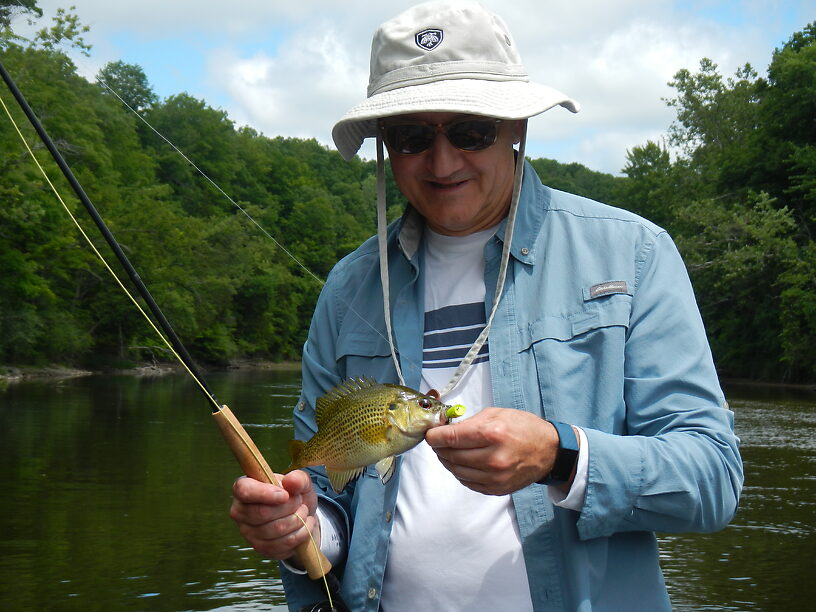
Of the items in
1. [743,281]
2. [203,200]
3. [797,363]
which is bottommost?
[797,363]

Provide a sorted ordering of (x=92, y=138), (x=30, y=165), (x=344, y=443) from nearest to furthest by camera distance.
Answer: (x=344, y=443) → (x=30, y=165) → (x=92, y=138)

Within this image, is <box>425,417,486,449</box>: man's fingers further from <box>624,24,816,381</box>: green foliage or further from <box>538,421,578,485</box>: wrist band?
<box>624,24,816,381</box>: green foliage

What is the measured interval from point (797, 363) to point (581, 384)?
1643 inches

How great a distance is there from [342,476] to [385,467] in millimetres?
164

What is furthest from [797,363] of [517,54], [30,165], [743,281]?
[517,54]

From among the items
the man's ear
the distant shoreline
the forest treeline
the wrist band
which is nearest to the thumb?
the wrist band

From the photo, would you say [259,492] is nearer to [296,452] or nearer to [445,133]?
[296,452]

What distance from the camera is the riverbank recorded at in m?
39.6

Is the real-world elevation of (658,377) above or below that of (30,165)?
below

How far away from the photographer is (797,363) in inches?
1623

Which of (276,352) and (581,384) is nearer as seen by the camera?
(581,384)

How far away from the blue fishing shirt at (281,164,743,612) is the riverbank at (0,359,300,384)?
3660 cm

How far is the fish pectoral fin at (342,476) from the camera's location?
2688 mm

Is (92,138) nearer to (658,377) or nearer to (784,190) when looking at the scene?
(784,190)
